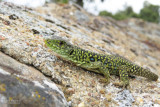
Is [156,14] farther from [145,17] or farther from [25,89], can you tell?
[25,89]

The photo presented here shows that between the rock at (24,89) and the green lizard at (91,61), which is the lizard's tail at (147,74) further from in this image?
the rock at (24,89)

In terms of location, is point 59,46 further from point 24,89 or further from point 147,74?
point 147,74

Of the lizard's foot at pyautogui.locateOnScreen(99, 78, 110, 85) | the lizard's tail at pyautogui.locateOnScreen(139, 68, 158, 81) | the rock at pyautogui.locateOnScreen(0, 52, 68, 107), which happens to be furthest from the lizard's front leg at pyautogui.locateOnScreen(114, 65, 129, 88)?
the rock at pyautogui.locateOnScreen(0, 52, 68, 107)

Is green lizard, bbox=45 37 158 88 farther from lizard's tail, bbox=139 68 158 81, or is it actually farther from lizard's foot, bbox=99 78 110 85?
lizard's tail, bbox=139 68 158 81

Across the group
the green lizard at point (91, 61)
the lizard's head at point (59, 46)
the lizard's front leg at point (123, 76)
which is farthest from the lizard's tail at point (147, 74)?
the lizard's head at point (59, 46)

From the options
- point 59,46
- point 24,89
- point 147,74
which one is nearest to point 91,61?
point 59,46

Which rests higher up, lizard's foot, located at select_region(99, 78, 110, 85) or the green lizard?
the green lizard

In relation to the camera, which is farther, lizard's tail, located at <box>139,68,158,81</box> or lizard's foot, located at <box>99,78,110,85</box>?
lizard's tail, located at <box>139,68,158,81</box>
